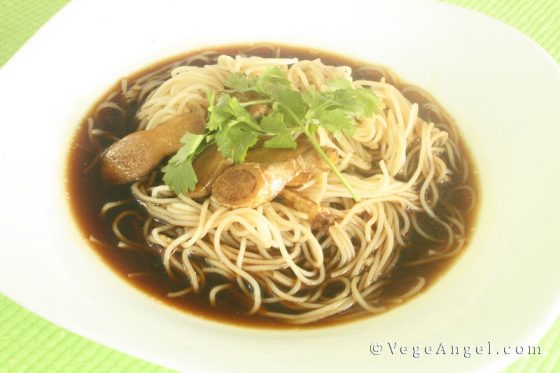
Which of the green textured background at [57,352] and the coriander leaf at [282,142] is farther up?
the coriander leaf at [282,142]

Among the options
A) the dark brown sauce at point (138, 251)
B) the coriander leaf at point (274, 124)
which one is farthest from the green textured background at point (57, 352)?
the coriander leaf at point (274, 124)

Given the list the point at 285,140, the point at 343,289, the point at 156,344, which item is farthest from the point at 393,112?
the point at 156,344

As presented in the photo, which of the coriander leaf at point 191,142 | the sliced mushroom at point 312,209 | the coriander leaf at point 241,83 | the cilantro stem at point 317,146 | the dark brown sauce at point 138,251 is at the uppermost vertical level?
the cilantro stem at point 317,146

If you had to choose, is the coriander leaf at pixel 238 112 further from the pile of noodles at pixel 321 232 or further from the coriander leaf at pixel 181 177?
the pile of noodles at pixel 321 232

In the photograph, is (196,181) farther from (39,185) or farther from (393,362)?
(393,362)

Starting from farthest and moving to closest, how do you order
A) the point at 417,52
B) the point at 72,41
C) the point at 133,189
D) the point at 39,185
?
the point at 417,52, the point at 72,41, the point at 133,189, the point at 39,185

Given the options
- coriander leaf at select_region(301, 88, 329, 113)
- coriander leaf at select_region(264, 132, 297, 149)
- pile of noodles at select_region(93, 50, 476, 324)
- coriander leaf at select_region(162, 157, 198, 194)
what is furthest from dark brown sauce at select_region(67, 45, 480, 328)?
coriander leaf at select_region(301, 88, 329, 113)

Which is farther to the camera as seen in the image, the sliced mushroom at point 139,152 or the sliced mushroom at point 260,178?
the sliced mushroom at point 139,152

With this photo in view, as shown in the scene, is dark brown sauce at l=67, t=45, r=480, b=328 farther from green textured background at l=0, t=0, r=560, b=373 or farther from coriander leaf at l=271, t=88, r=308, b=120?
coriander leaf at l=271, t=88, r=308, b=120
